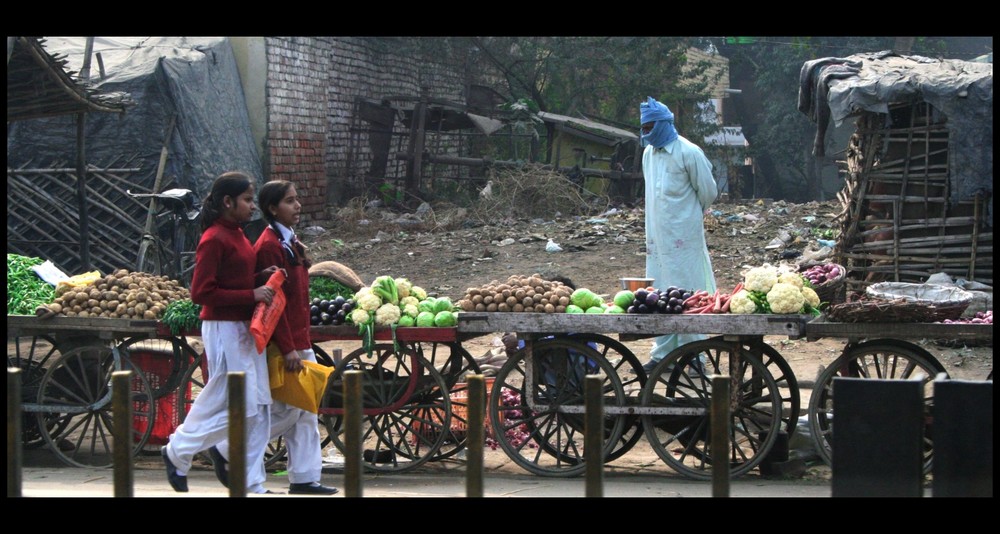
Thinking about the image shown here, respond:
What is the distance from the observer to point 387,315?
20.8ft

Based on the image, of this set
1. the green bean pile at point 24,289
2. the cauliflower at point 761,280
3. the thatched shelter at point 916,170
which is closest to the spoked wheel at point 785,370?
the cauliflower at point 761,280

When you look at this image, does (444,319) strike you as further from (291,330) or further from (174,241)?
(174,241)

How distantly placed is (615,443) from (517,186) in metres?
12.2

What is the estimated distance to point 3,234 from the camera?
7.21 m

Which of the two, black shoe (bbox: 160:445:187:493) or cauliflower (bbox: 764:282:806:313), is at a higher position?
cauliflower (bbox: 764:282:806:313)

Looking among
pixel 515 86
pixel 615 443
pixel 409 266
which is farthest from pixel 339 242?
pixel 615 443

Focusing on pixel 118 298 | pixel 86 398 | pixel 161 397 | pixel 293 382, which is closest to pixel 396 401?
pixel 293 382

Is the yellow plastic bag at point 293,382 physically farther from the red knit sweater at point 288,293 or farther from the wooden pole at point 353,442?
the wooden pole at point 353,442

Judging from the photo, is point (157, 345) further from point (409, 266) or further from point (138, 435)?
point (409, 266)

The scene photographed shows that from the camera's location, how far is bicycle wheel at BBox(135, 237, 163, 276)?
35.4ft

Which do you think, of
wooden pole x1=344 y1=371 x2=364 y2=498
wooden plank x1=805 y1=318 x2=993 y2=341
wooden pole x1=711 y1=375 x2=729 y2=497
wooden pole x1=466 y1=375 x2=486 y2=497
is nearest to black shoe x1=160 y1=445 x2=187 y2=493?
wooden pole x1=344 y1=371 x2=364 y2=498

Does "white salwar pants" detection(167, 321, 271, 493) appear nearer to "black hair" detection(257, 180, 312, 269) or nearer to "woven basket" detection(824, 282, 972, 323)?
"black hair" detection(257, 180, 312, 269)

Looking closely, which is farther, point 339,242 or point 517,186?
point 517,186

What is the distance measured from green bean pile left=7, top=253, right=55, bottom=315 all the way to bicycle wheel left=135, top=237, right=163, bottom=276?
335 cm
